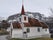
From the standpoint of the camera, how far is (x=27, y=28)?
158 cm

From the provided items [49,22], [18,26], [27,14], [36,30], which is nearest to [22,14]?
[27,14]

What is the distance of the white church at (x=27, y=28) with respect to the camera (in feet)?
5.00

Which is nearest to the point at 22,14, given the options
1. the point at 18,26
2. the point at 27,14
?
the point at 27,14

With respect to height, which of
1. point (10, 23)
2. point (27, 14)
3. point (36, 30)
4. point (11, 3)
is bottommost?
point (36, 30)

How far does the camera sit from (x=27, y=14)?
1.61 m

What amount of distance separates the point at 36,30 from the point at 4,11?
0.51 metres

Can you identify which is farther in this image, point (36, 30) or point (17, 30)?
point (36, 30)

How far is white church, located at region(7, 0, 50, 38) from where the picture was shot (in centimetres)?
152

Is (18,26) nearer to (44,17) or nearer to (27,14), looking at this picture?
(27,14)

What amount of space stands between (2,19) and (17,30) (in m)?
0.30

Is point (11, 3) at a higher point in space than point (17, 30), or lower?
higher

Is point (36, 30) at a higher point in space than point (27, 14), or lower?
lower

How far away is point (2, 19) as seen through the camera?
1.65m

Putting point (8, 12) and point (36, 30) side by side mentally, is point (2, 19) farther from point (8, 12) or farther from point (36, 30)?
point (36, 30)
